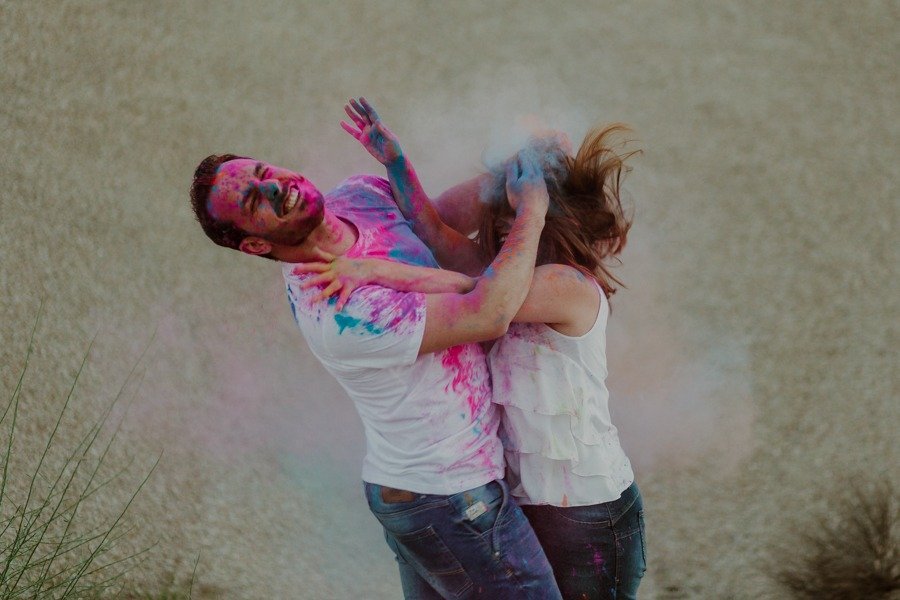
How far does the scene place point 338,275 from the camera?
1.23 meters

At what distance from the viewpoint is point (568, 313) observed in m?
1.29

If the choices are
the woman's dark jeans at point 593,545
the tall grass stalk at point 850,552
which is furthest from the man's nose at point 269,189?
the tall grass stalk at point 850,552

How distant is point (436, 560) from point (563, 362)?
0.36 metres

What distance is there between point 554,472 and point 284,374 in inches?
55.8

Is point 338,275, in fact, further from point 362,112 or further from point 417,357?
point 362,112

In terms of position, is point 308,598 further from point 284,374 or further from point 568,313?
point 568,313

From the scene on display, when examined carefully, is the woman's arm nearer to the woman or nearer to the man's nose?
the woman

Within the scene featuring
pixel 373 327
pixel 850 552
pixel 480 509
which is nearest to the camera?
pixel 373 327

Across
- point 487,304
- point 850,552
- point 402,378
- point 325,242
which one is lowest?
point 850,552

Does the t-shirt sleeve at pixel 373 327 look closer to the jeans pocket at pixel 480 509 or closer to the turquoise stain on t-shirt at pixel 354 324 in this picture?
the turquoise stain on t-shirt at pixel 354 324

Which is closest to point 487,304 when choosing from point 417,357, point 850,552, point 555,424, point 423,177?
point 417,357

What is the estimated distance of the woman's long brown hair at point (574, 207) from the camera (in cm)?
140

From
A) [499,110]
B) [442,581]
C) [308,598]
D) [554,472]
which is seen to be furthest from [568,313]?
[308,598]

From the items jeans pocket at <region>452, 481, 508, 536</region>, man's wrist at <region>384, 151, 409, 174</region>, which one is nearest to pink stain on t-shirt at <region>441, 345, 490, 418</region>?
jeans pocket at <region>452, 481, 508, 536</region>
